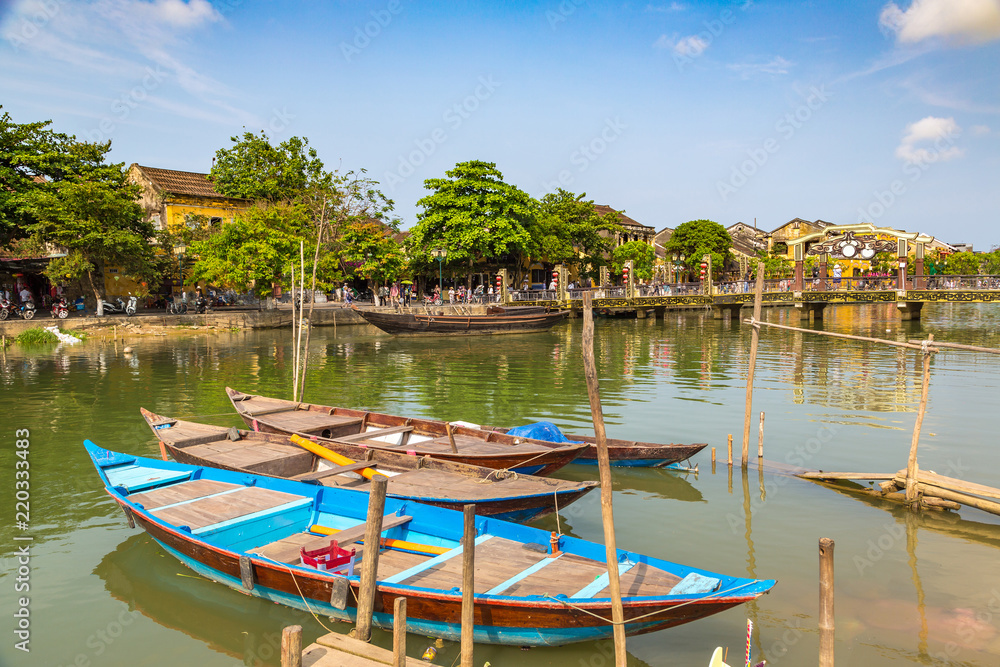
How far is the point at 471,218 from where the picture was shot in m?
40.4

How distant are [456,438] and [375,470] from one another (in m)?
1.72

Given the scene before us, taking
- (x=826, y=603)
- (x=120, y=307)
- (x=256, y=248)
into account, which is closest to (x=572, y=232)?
(x=256, y=248)

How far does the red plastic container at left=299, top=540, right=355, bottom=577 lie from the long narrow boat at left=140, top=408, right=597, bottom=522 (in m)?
1.10

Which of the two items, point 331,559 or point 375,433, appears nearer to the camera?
point 331,559

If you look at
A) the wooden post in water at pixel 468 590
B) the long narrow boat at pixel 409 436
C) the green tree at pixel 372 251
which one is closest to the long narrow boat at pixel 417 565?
the wooden post in water at pixel 468 590

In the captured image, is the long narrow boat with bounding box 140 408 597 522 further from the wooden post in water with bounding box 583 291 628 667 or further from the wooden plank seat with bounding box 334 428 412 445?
the wooden post in water with bounding box 583 291 628 667

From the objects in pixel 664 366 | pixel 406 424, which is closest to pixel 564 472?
pixel 406 424

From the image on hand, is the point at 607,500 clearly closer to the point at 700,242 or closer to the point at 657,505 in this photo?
the point at 657,505

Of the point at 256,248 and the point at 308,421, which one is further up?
the point at 256,248

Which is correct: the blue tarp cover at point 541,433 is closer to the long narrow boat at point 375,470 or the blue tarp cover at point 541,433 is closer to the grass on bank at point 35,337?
the long narrow boat at point 375,470

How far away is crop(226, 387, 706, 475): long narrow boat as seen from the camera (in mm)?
9023

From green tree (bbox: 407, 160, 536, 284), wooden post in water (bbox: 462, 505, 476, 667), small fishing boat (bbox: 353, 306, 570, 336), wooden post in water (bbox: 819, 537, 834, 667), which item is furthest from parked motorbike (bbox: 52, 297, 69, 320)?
wooden post in water (bbox: 819, 537, 834, 667)

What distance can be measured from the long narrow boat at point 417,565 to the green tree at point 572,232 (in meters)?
37.8

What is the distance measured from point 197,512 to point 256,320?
3061 centimetres
